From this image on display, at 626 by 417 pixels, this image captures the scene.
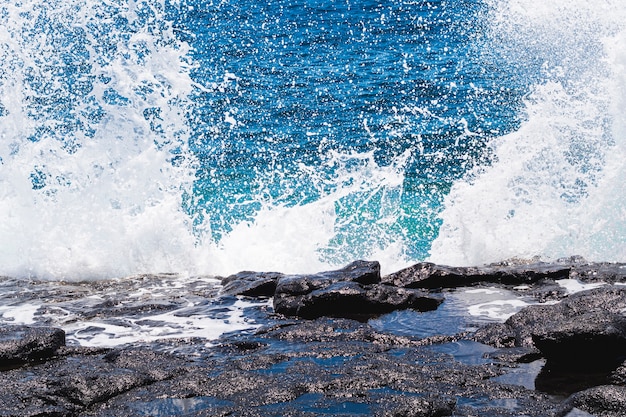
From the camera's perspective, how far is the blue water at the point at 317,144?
1204cm

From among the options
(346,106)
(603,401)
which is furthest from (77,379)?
(346,106)

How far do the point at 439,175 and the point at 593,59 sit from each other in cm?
523

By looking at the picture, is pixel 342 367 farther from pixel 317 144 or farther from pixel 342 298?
pixel 317 144

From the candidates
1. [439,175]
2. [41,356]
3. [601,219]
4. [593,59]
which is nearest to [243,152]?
[439,175]

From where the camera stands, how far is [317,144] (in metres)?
19.8

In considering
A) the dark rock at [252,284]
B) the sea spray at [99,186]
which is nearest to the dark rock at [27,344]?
the dark rock at [252,284]

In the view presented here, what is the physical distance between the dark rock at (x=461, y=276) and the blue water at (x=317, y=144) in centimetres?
209

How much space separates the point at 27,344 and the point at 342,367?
2.80 m

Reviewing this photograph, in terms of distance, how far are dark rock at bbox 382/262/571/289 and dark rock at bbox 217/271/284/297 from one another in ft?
4.44

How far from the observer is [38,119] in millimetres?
22219

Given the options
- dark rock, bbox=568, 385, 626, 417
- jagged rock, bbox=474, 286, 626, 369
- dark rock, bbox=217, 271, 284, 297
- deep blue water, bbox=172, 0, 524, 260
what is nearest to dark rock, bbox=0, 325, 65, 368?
dark rock, bbox=217, 271, 284, 297

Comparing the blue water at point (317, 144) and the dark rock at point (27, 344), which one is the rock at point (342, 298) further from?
the blue water at point (317, 144)

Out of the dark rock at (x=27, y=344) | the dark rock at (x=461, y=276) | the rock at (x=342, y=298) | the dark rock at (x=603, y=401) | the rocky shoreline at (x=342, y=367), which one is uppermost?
→ the dark rock at (x=461, y=276)

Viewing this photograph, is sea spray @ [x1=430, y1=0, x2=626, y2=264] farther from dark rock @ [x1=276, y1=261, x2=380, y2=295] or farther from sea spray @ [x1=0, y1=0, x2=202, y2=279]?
sea spray @ [x1=0, y1=0, x2=202, y2=279]
